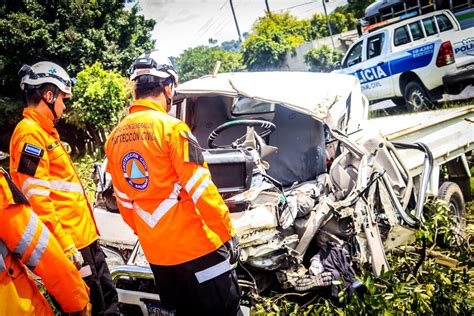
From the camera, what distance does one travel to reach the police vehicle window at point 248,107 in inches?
177

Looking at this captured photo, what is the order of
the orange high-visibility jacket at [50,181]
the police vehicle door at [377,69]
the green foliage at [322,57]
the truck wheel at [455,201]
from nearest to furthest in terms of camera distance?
the orange high-visibility jacket at [50,181] → the truck wheel at [455,201] → the police vehicle door at [377,69] → the green foliage at [322,57]

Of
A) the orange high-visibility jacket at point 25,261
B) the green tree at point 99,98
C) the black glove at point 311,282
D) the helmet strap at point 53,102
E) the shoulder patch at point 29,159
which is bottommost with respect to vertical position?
the black glove at point 311,282

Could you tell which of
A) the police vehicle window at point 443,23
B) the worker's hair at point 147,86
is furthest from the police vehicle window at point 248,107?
the police vehicle window at point 443,23

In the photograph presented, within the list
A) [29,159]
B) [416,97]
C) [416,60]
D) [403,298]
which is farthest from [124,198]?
[416,97]

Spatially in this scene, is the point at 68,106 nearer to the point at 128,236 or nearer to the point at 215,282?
the point at 128,236

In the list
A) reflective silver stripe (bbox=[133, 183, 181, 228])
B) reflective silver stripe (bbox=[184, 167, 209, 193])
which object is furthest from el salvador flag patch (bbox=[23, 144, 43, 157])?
reflective silver stripe (bbox=[184, 167, 209, 193])

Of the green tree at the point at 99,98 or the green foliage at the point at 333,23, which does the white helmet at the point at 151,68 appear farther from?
the green foliage at the point at 333,23

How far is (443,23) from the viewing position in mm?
8477

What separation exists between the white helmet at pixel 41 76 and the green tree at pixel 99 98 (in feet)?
35.1

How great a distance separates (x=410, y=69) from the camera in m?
8.55

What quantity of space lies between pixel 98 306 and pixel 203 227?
1242 millimetres

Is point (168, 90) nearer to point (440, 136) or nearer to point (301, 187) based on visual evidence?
point (301, 187)

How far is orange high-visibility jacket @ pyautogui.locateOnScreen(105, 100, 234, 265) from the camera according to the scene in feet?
6.59

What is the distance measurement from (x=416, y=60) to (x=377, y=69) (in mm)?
1174
